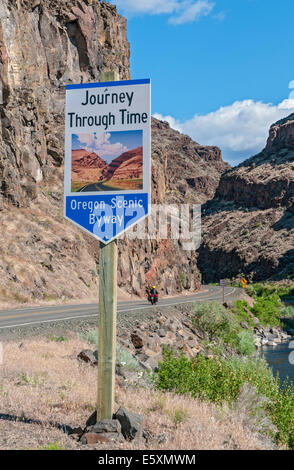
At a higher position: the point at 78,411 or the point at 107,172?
the point at 107,172

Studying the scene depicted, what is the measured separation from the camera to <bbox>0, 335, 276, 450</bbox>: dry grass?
18.8 ft

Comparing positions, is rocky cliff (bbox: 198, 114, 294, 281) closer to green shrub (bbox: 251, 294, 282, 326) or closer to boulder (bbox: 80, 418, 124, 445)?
green shrub (bbox: 251, 294, 282, 326)

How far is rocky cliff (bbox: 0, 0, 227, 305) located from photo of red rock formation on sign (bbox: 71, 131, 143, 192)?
2378 centimetres

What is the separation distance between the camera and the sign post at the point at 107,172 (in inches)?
240

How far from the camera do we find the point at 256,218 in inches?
5207

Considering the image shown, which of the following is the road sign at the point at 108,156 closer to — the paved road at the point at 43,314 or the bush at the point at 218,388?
the bush at the point at 218,388

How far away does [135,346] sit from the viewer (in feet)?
61.7

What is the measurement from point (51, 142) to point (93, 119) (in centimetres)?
4327

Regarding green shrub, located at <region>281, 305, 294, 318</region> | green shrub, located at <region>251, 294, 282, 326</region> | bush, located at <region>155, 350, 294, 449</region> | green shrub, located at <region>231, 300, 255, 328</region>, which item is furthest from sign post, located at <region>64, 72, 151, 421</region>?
green shrub, located at <region>281, 305, 294, 318</region>

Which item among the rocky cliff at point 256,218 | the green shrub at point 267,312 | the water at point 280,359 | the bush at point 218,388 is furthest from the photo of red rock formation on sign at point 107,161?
the rocky cliff at point 256,218

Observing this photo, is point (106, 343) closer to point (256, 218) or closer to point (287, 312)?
point (287, 312)

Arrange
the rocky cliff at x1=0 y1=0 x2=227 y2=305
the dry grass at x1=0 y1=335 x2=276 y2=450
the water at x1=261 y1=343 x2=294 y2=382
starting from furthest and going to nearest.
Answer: the rocky cliff at x1=0 y1=0 x2=227 y2=305 → the water at x1=261 y1=343 x2=294 y2=382 → the dry grass at x1=0 y1=335 x2=276 y2=450

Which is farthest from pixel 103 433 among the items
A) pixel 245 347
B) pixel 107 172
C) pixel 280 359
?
pixel 280 359

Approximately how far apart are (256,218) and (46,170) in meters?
93.5
